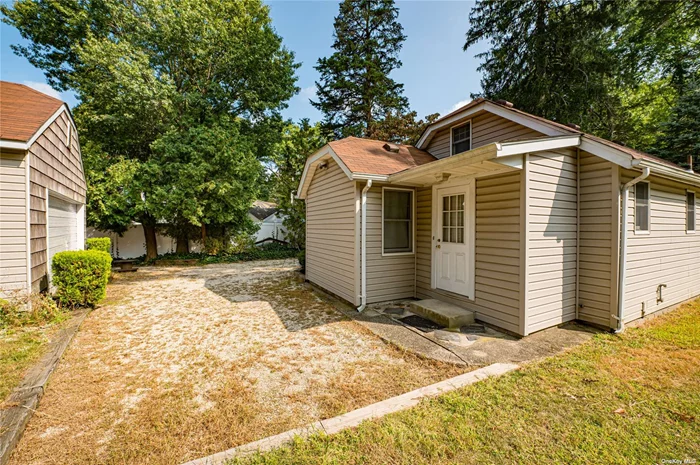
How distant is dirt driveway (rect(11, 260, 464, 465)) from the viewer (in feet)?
7.80

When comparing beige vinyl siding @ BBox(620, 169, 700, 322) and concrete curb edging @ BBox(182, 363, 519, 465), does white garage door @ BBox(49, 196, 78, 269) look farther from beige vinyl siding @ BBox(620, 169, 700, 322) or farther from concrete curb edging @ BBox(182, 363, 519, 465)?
beige vinyl siding @ BBox(620, 169, 700, 322)

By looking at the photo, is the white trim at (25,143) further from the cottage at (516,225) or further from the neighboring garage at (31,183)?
the cottage at (516,225)

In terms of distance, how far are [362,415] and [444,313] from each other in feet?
9.42

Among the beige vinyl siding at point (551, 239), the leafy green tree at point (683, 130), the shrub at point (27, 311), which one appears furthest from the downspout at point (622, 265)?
the shrub at point (27, 311)

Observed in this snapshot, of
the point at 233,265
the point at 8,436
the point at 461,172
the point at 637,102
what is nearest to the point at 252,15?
the point at 233,265

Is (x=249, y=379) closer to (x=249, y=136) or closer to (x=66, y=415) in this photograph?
(x=66, y=415)

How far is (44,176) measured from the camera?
5.72 metres

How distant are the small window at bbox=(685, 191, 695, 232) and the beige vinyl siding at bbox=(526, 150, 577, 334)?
4.02 meters

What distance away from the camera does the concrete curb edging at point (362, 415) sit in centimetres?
219

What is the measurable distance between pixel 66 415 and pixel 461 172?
20.3ft

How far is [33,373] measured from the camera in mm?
3264

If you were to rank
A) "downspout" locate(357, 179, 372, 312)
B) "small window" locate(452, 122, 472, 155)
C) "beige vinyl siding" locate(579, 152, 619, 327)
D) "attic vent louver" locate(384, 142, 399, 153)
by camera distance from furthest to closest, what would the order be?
1. "attic vent louver" locate(384, 142, 399, 153)
2. "small window" locate(452, 122, 472, 155)
3. "downspout" locate(357, 179, 372, 312)
4. "beige vinyl siding" locate(579, 152, 619, 327)

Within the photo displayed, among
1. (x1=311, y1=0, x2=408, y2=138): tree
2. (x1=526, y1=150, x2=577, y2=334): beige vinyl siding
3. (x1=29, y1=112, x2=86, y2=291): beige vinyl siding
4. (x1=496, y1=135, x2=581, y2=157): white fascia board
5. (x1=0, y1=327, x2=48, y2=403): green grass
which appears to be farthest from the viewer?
(x1=311, y1=0, x2=408, y2=138): tree

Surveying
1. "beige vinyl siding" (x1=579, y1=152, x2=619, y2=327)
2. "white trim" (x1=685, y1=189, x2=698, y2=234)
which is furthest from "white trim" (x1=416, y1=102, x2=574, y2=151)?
"white trim" (x1=685, y1=189, x2=698, y2=234)
